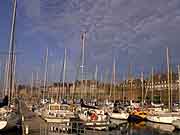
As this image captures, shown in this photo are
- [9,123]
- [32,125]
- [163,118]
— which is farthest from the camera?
[163,118]

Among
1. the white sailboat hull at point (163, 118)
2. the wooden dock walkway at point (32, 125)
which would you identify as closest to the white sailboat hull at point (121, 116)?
the white sailboat hull at point (163, 118)

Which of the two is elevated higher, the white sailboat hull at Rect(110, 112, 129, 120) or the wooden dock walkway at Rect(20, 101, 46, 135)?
the wooden dock walkway at Rect(20, 101, 46, 135)

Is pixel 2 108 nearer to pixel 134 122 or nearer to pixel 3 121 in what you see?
pixel 3 121

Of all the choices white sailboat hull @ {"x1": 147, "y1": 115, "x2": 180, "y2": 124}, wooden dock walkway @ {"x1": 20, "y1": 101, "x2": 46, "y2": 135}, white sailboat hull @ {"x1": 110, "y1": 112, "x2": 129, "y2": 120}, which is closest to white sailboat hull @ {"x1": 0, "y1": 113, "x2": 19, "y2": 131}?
wooden dock walkway @ {"x1": 20, "y1": 101, "x2": 46, "y2": 135}

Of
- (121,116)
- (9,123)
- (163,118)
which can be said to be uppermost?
(9,123)

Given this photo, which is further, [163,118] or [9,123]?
[163,118]

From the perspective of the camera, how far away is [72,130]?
32281 millimetres

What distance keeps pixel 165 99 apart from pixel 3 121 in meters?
62.9

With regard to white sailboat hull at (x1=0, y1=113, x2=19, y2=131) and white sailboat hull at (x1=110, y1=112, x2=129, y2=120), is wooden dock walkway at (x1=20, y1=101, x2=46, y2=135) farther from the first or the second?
white sailboat hull at (x1=110, y1=112, x2=129, y2=120)

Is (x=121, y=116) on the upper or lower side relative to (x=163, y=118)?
lower

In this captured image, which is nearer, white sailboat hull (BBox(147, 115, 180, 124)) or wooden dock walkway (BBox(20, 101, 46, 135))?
wooden dock walkway (BBox(20, 101, 46, 135))

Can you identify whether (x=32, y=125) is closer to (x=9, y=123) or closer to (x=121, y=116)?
(x=9, y=123)

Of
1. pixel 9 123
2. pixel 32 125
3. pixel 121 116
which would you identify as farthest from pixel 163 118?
pixel 9 123

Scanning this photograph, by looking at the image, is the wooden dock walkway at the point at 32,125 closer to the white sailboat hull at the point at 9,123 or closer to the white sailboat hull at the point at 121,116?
the white sailboat hull at the point at 9,123
